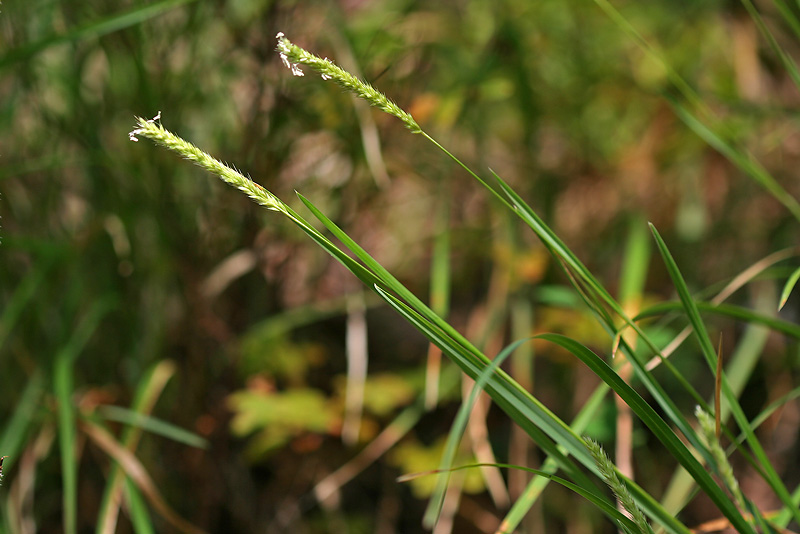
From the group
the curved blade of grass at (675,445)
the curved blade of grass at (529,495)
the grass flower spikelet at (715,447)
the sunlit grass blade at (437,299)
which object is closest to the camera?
the grass flower spikelet at (715,447)

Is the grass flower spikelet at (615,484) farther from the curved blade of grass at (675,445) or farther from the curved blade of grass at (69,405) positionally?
the curved blade of grass at (69,405)

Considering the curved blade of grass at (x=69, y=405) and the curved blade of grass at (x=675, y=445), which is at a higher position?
the curved blade of grass at (x=675, y=445)

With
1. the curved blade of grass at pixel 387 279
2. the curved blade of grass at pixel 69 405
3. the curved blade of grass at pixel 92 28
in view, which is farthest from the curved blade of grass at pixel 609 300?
the curved blade of grass at pixel 69 405

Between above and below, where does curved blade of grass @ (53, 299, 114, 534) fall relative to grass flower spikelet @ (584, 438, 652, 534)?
below

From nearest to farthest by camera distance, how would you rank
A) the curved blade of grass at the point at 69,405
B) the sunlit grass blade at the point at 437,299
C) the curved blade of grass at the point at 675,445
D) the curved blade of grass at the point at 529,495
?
the curved blade of grass at the point at 675,445
the curved blade of grass at the point at 529,495
the curved blade of grass at the point at 69,405
the sunlit grass blade at the point at 437,299

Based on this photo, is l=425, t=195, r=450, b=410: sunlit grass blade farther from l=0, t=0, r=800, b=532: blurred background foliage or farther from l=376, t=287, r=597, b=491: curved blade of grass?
l=376, t=287, r=597, b=491: curved blade of grass

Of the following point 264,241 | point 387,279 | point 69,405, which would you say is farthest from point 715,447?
point 264,241

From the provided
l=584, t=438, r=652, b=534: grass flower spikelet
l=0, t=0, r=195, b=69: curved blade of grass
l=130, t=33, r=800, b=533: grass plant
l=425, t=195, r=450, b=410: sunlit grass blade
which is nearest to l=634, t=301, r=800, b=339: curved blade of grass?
l=130, t=33, r=800, b=533: grass plant

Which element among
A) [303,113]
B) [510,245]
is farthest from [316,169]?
[510,245]
